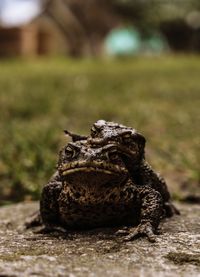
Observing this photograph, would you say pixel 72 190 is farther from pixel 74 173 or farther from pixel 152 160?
pixel 152 160

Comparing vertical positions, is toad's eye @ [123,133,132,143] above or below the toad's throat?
above

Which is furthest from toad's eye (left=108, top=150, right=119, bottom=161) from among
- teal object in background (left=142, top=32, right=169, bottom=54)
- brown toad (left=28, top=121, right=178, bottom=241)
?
teal object in background (left=142, top=32, right=169, bottom=54)

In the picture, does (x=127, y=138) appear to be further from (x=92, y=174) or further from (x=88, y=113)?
(x=88, y=113)

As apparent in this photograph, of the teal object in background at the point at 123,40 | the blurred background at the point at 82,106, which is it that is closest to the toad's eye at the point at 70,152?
the blurred background at the point at 82,106

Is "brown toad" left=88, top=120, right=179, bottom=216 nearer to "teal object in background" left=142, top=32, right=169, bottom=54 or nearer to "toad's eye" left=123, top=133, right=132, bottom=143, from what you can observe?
"toad's eye" left=123, top=133, right=132, bottom=143

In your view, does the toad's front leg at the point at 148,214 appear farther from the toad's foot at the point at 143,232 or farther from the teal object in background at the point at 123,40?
the teal object in background at the point at 123,40

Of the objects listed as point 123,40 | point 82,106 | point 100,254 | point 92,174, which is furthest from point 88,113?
point 123,40
